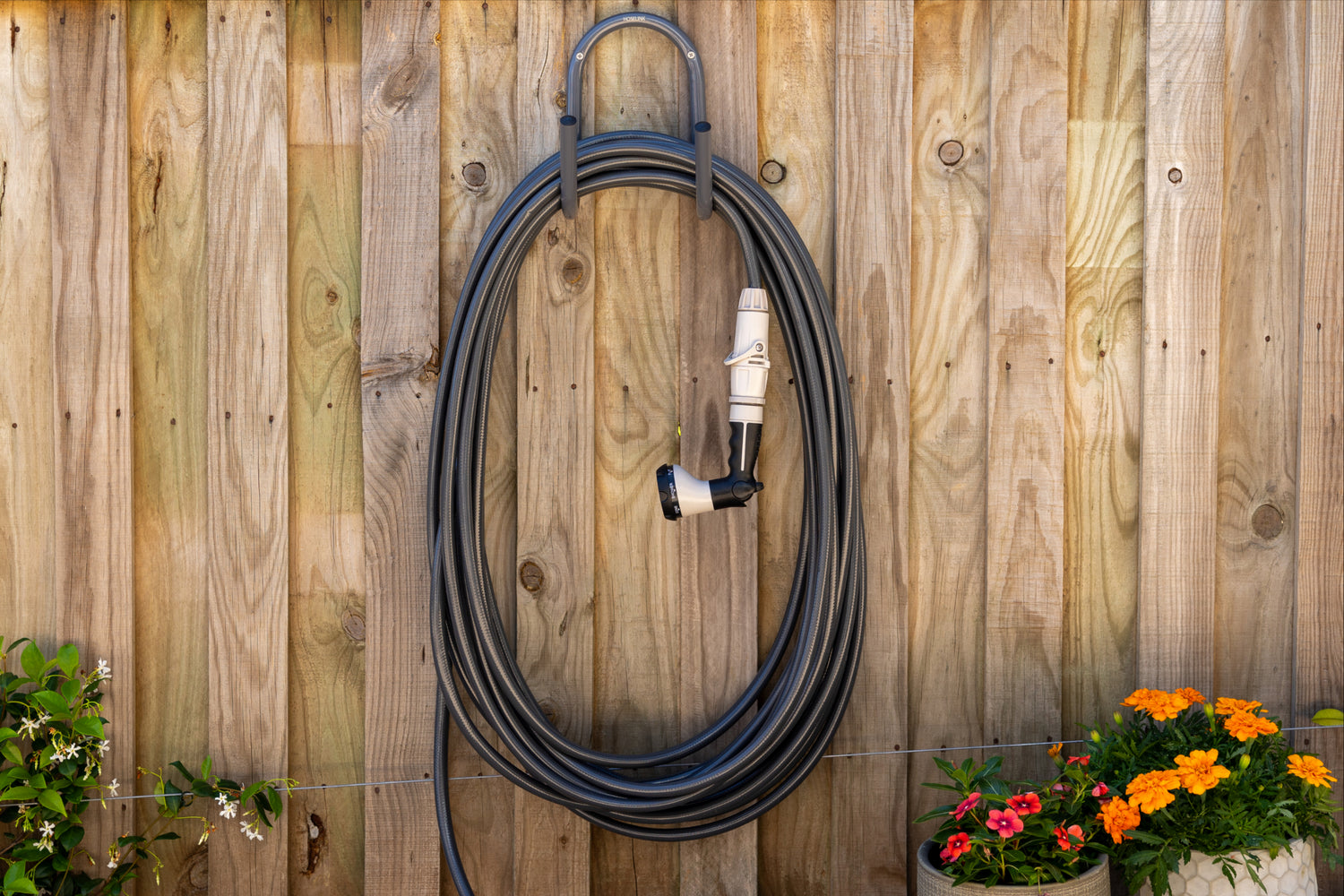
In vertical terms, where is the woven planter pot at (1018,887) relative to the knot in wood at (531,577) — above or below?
below

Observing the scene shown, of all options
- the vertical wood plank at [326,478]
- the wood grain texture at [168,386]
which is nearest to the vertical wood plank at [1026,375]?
the vertical wood plank at [326,478]

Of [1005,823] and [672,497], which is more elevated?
[672,497]

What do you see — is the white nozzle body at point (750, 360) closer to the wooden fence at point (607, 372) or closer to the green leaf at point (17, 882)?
the wooden fence at point (607, 372)

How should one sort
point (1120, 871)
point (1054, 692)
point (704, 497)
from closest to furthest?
point (704, 497), point (1120, 871), point (1054, 692)

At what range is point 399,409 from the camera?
1851mm

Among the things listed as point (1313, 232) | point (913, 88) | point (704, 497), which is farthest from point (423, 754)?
point (1313, 232)

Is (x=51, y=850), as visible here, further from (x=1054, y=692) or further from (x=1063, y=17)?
(x=1063, y=17)

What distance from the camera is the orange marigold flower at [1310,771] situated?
1.60 m

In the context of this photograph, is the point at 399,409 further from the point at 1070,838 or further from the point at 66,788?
the point at 1070,838

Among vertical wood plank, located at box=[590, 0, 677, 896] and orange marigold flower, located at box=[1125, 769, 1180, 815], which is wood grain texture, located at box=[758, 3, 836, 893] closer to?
vertical wood plank, located at box=[590, 0, 677, 896]

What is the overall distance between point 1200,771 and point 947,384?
0.82 metres

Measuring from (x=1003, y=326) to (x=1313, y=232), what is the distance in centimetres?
69

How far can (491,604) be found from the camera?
1738 mm

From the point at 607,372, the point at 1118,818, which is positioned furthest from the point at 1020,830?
the point at 607,372
